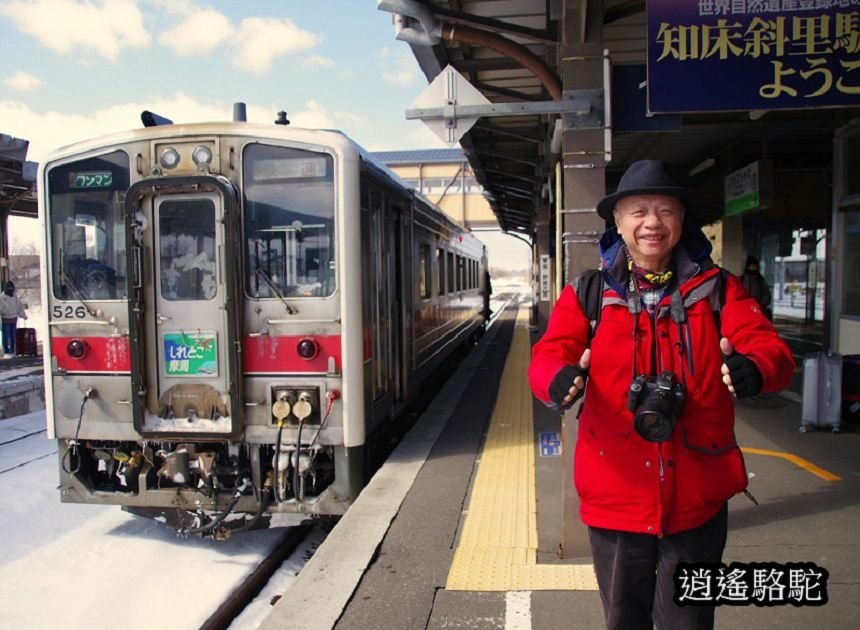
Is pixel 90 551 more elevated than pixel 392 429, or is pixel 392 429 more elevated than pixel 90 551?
pixel 392 429

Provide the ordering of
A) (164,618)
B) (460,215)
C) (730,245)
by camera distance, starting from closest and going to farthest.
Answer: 1. (164,618)
2. (730,245)
3. (460,215)

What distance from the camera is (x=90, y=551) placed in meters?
5.23

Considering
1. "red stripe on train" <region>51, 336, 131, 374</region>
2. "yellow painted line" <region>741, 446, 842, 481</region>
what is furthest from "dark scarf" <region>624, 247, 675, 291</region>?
"red stripe on train" <region>51, 336, 131, 374</region>

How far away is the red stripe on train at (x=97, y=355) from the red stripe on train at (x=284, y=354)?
0.87m

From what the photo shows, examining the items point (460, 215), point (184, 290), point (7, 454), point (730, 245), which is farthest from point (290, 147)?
point (460, 215)

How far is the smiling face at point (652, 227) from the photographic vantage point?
2.21 m

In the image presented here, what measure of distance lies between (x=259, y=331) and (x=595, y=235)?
8.15 ft

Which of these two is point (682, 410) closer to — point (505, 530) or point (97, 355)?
point (505, 530)

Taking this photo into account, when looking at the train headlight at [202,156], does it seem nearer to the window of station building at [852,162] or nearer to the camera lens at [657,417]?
the camera lens at [657,417]

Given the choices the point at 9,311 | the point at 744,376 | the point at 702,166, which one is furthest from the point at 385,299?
the point at 9,311

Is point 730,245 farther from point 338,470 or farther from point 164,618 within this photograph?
point 164,618

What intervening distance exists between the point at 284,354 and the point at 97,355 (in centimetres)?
138

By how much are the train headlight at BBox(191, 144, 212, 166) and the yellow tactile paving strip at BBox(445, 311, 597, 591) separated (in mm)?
3001

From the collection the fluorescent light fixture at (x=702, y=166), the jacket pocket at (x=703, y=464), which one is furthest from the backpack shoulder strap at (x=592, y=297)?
the fluorescent light fixture at (x=702, y=166)
